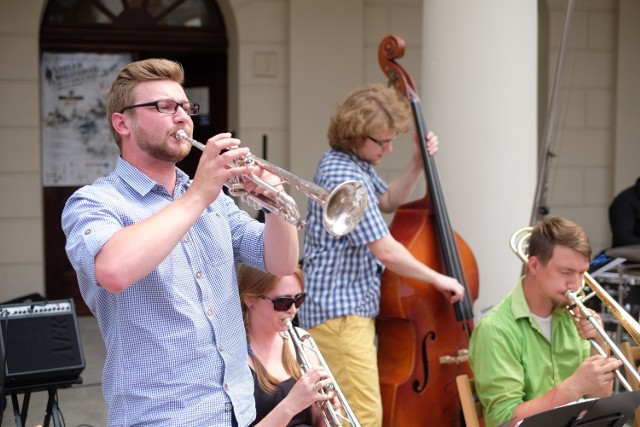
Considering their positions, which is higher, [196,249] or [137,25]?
[137,25]

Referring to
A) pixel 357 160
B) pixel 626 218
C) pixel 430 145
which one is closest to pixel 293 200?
pixel 357 160

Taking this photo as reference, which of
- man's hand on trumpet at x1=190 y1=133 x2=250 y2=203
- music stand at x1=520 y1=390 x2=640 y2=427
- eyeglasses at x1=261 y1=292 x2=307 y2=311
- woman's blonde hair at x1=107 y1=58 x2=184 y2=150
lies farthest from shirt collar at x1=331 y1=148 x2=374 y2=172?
man's hand on trumpet at x1=190 y1=133 x2=250 y2=203

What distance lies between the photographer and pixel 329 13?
730 centimetres

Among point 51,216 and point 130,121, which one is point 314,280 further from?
point 51,216

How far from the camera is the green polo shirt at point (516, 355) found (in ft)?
10.3

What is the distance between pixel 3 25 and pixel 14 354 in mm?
3700

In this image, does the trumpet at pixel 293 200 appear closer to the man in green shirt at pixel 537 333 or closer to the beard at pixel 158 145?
the beard at pixel 158 145

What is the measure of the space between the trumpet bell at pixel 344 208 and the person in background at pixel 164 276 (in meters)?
0.13

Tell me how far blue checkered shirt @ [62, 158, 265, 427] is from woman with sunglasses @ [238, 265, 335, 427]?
2.35ft

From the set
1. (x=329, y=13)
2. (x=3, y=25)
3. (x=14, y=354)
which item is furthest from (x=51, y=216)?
(x=14, y=354)

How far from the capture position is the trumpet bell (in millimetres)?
2199

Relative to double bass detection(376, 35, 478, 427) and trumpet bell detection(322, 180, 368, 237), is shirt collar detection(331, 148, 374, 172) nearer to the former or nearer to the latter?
double bass detection(376, 35, 478, 427)

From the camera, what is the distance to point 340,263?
3.74 m

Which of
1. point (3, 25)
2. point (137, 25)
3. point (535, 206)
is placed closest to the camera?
point (535, 206)
